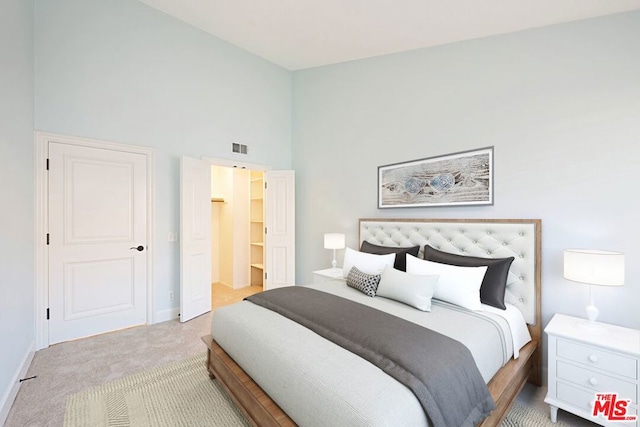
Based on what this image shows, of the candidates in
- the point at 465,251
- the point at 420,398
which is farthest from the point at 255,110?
the point at 420,398

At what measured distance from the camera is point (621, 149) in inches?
84.1

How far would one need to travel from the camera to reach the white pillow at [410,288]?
2.20m

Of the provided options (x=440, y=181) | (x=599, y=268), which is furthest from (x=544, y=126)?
(x=599, y=268)

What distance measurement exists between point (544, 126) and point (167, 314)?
451 cm

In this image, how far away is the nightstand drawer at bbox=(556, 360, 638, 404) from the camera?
1701mm

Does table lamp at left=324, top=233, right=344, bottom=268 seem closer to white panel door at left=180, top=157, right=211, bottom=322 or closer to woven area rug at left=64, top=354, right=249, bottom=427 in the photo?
white panel door at left=180, top=157, right=211, bottom=322

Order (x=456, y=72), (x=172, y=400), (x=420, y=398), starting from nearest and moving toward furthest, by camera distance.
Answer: (x=420, y=398)
(x=172, y=400)
(x=456, y=72)

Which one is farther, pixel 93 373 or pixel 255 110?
pixel 255 110

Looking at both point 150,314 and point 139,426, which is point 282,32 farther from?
point 139,426

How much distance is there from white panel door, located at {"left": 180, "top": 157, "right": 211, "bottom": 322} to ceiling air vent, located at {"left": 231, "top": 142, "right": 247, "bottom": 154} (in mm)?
533

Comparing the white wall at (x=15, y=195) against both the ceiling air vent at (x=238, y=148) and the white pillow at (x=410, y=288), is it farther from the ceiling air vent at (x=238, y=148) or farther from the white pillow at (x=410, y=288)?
the white pillow at (x=410, y=288)

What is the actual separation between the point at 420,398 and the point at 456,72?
300cm

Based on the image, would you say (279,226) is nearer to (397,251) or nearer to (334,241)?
(334,241)

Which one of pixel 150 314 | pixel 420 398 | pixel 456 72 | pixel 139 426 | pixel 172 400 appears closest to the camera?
pixel 420 398
